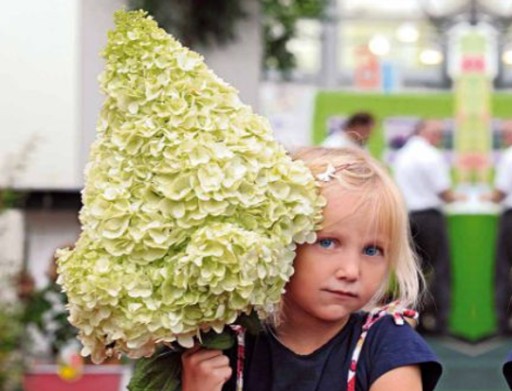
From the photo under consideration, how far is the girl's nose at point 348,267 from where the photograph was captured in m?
A: 2.90

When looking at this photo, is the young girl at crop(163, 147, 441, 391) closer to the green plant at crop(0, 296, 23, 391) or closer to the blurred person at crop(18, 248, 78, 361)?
the green plant at crop(0, 296, 23, 391)

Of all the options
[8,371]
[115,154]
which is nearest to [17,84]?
[8,371]

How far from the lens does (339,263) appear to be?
291 cm

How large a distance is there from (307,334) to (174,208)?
0.51 metres

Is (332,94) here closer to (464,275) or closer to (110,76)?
(464,275)

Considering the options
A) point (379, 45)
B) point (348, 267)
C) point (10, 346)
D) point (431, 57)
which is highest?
point (379, 45)

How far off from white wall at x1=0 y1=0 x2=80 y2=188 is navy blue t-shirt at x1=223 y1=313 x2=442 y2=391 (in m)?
5.38

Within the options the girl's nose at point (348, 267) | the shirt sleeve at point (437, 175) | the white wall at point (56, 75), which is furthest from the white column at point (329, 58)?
the girl's nose at point (348, 267)

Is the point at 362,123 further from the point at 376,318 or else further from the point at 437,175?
the point at 376,318

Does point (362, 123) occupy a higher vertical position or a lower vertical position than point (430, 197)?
higher

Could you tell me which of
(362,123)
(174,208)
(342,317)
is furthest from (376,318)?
(362,123)

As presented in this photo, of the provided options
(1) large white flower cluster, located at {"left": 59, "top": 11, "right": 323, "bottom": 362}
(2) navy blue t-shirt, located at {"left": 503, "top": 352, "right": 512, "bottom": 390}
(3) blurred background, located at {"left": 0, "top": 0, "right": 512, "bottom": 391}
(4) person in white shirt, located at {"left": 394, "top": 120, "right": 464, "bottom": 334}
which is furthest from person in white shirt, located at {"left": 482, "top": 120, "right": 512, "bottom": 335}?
(1) large white flower cluster, located at {"left": 59, "top": 11, "right": 323, "bottom": 362}

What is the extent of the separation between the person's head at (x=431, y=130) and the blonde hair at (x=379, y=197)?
327 inches

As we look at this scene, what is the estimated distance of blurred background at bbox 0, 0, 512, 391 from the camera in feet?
24.2
